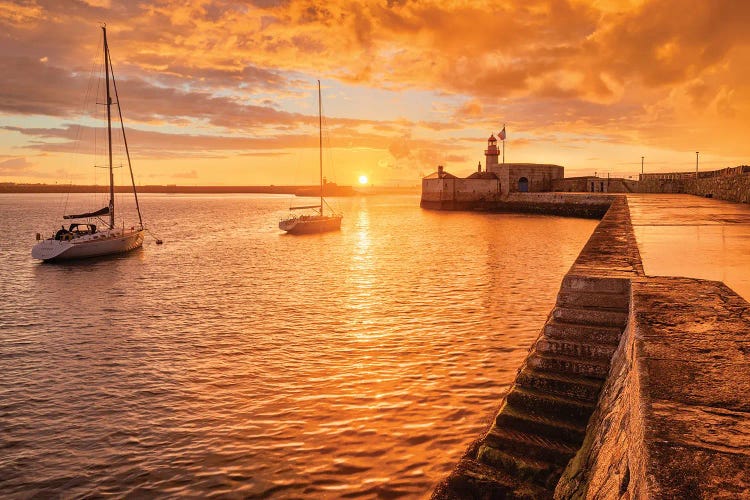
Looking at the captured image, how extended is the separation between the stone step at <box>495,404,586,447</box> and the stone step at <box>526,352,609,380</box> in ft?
1.69

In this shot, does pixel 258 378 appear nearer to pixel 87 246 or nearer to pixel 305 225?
pixel 87 246

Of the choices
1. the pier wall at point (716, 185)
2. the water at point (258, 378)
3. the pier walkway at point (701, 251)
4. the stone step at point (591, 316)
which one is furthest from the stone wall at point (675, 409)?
the pier wall at point (716, 185)

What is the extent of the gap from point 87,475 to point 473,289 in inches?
489

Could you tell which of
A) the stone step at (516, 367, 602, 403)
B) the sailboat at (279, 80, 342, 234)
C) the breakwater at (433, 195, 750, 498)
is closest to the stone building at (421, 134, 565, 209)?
the sailboat at (279, 80, 342, 234)

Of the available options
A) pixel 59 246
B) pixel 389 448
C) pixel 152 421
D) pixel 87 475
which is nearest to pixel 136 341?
pixel 152 421

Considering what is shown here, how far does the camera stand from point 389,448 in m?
6.25

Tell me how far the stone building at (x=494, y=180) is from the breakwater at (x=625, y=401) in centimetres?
5890

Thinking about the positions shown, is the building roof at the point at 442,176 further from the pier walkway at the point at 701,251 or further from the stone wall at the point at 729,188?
the pier walkway at the point at 701,251

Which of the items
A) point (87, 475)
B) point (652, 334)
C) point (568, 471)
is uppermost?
point (652, 334)

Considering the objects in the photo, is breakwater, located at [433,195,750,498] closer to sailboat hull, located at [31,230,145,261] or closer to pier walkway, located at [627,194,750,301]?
pier walkway, located at [627,194,750,301]

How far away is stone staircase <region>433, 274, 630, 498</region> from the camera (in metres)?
4.28

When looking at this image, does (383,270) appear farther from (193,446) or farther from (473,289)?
(193,446)

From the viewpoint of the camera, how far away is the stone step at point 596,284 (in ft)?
16.6

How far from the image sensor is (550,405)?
4652 mm
